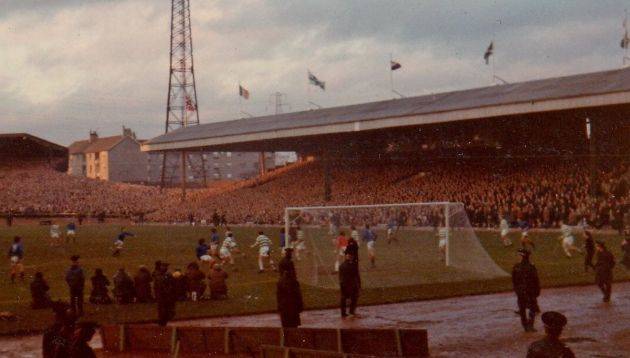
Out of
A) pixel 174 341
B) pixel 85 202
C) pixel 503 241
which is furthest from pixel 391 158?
pixel 174 341

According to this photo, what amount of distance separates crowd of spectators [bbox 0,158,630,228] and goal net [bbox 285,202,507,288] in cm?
1559

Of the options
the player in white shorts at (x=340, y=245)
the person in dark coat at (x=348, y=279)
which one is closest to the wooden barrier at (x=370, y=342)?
the person in dark coat at (x=348, y=279)

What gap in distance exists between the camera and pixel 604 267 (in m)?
21.0

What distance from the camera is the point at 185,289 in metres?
23.4

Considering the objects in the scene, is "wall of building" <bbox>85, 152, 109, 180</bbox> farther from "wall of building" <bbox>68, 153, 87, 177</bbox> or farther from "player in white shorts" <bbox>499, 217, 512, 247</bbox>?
"player in white shorts" <bbox>499, 217, 512, 247</bbox>

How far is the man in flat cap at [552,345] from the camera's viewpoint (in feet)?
23.4

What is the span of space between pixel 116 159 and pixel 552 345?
456ft

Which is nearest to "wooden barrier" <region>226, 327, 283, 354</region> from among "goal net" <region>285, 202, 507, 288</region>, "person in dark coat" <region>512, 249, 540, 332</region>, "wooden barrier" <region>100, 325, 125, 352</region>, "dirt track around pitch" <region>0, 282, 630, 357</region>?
"wooden barrier" <region>100, 325, 125, 352</region>

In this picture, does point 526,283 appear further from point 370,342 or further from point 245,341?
point 245,341

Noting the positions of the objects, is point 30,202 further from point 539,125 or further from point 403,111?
point 539,125

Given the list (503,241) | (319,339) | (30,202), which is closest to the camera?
(319,339)

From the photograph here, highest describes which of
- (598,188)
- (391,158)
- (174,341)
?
(391,158)

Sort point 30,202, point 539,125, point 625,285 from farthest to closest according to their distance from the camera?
point 30,202 < point 539,125 < point 625,285

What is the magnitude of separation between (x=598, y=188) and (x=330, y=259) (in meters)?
24.0
